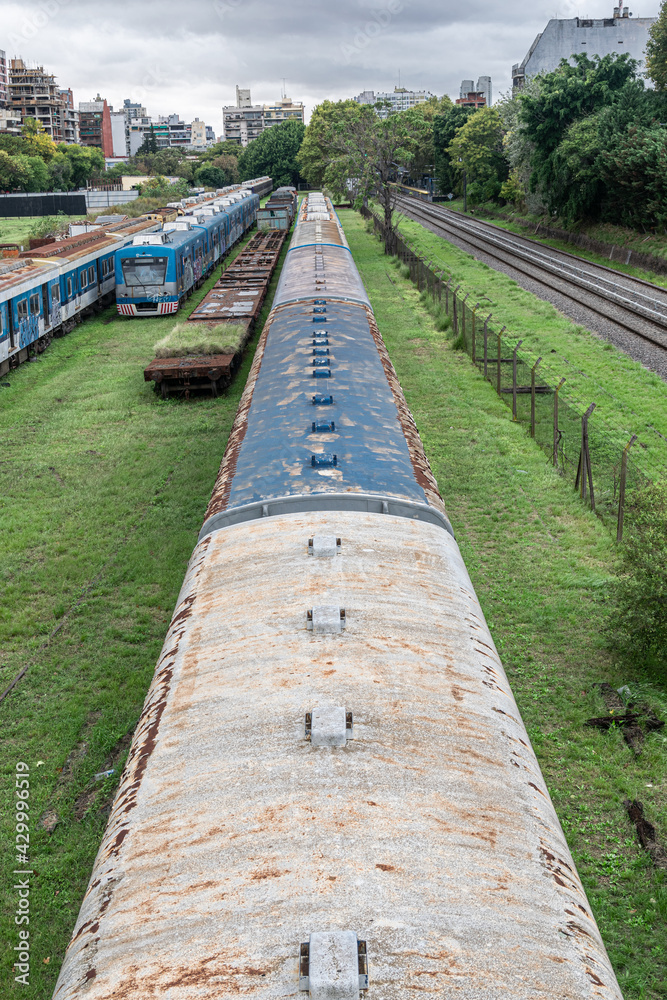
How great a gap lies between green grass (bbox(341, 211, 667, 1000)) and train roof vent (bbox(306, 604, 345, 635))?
11.0ft

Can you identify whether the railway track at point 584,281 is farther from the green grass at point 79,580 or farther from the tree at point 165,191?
the tree at point 165,191

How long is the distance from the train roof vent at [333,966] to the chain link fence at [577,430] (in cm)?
829

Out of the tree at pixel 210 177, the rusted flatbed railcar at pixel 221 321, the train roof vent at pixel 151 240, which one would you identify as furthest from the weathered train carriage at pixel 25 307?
the tree at pixel 210 177

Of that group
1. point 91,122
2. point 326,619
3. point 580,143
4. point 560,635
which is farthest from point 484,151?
point 91,122

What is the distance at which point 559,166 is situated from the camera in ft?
142

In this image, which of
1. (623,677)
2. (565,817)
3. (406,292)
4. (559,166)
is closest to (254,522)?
(565,817)

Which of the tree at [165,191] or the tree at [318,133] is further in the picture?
the tree at [318,133]

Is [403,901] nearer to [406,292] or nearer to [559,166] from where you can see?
[406,292]

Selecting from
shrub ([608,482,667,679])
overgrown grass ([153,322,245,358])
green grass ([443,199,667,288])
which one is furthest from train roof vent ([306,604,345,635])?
green grass ([443,199,667,288])

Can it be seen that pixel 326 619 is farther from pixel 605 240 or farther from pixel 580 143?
pixel 580 143

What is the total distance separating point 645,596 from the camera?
30.1 ft

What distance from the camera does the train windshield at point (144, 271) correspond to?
93.7 ft

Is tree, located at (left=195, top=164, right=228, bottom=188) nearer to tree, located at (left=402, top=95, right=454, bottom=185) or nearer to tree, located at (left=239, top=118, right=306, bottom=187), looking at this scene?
tree, located at (left=239, top=118, right=306, bottom=187)

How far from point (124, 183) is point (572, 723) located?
362ft
